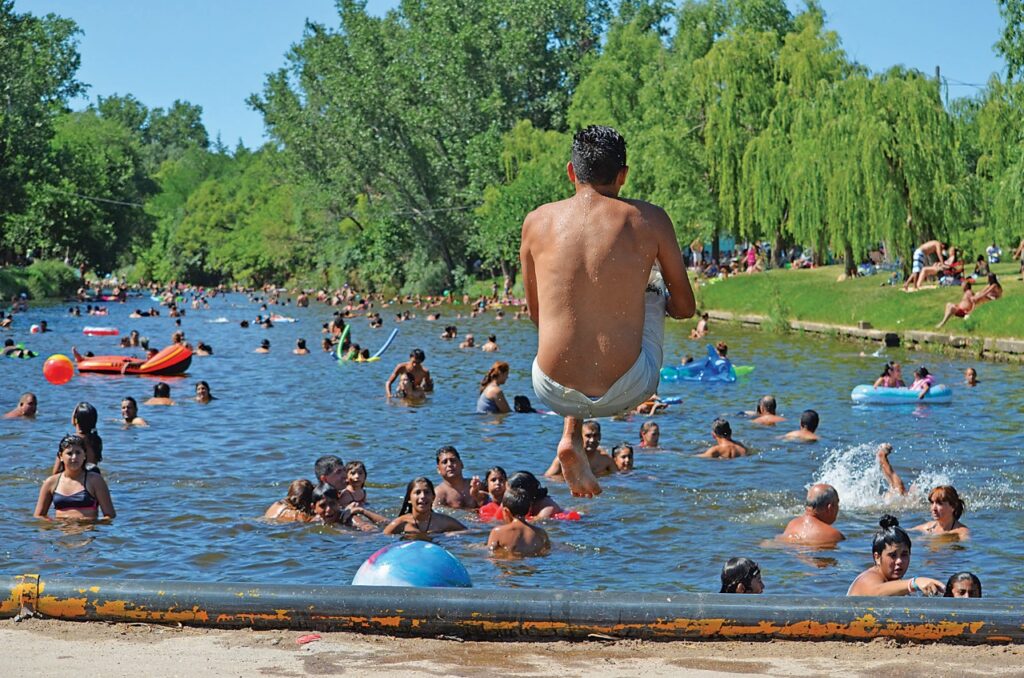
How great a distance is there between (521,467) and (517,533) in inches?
257

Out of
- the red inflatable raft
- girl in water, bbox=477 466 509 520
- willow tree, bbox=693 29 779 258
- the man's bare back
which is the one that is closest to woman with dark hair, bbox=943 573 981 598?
the man's bare back

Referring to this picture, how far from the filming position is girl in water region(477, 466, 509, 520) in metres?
15.0

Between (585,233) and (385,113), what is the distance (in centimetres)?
7121

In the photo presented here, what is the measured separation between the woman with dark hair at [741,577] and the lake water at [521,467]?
1.87m

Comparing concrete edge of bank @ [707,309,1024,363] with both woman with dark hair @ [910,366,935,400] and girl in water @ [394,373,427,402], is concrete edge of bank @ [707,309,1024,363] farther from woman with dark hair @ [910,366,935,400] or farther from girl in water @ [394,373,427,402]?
girl in water @ [394,373,427,402]

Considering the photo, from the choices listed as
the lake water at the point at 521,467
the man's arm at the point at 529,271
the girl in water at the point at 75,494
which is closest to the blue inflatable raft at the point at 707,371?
the lake water at the point at 521,467

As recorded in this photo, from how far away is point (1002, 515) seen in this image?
53.1ft

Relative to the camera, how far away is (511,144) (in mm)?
69812

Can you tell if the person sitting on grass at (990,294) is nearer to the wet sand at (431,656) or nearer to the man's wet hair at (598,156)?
the wet sand at (431,656)

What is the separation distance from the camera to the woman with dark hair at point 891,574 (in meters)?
10.4

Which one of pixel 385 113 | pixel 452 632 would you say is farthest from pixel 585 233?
pixel 385 113

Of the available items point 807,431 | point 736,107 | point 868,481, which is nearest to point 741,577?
point 868,481

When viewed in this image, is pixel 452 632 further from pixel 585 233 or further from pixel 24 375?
pixel 24 375

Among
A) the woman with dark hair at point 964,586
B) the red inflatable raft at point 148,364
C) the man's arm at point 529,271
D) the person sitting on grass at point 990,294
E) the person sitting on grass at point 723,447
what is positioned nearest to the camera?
the man's arm at point 529,271
